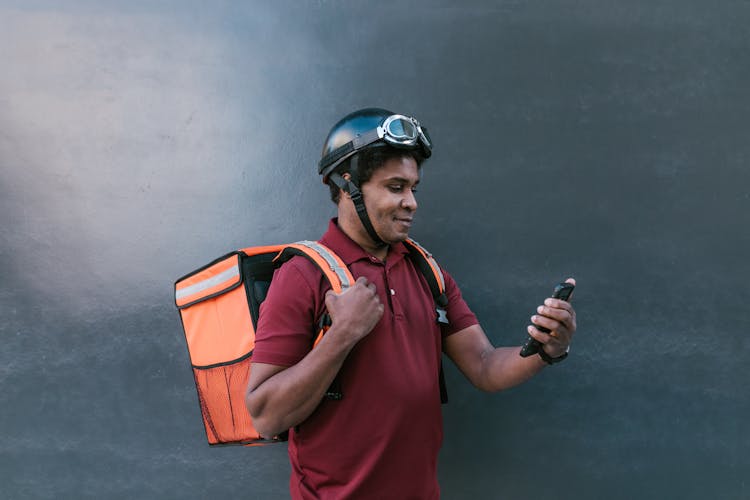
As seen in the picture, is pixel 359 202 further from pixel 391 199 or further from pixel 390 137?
pixel 390 137

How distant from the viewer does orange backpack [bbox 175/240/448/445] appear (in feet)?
7.02

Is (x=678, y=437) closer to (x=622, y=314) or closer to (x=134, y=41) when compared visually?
(x=622, y=314)

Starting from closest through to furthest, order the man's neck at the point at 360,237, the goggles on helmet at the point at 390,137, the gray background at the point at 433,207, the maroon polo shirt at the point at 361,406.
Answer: the maroon polo shirt at the point at 361,406 → the goggles on helmet at the point at 390,137 → the man's neck at the point at 360,237 → the gray background at the point at 433,207

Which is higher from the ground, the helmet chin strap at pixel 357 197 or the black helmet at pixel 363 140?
the black helmet at pixel 363 140

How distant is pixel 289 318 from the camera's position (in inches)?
72.6

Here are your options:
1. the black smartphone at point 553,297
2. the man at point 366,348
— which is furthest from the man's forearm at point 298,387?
the black smartphone at point 553,297

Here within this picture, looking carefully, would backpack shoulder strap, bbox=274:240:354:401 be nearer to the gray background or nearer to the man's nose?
the man's nose

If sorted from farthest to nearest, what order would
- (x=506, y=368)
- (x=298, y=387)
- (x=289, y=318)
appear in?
(x=506, y=368) < (x=289, y=318) < (x=298, y=387)

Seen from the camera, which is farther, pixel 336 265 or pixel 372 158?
pixel 372 158

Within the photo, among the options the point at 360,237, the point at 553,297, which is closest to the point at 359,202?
the point at 360,237

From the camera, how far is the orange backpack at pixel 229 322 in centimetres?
214

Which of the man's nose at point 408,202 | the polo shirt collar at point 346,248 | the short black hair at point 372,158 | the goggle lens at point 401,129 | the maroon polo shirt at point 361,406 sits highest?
the goggle lens at point 401,129

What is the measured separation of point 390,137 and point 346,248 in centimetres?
40

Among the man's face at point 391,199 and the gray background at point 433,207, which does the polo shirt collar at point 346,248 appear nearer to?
the man's face at point 391,199
